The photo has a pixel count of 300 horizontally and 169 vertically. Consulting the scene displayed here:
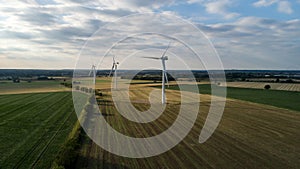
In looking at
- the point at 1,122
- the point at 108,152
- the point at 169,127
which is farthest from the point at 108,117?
the point at 108,152

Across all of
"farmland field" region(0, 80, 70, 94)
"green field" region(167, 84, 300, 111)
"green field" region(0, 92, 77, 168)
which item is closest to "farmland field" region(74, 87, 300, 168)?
"green field" region(0, 92, 77, 168)

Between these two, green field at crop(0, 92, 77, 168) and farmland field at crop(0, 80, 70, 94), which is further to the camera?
farmland field at crop(0, 80, 70, 94)

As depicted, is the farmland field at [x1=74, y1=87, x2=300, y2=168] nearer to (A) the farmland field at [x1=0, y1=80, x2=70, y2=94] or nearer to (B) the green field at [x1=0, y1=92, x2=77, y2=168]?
(B) the green field at [x1=0, y1=92, x2=77, y2=168]

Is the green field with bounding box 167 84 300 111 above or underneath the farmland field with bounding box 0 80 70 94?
above

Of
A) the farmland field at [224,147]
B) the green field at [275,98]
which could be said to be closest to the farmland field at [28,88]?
the green field at [275,98]

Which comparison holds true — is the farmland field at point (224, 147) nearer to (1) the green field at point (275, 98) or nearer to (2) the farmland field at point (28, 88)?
(1) the green field at point (275, 98)

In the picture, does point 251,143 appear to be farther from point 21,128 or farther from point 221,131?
point 21,128

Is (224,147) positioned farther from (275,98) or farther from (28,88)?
(28,88)
